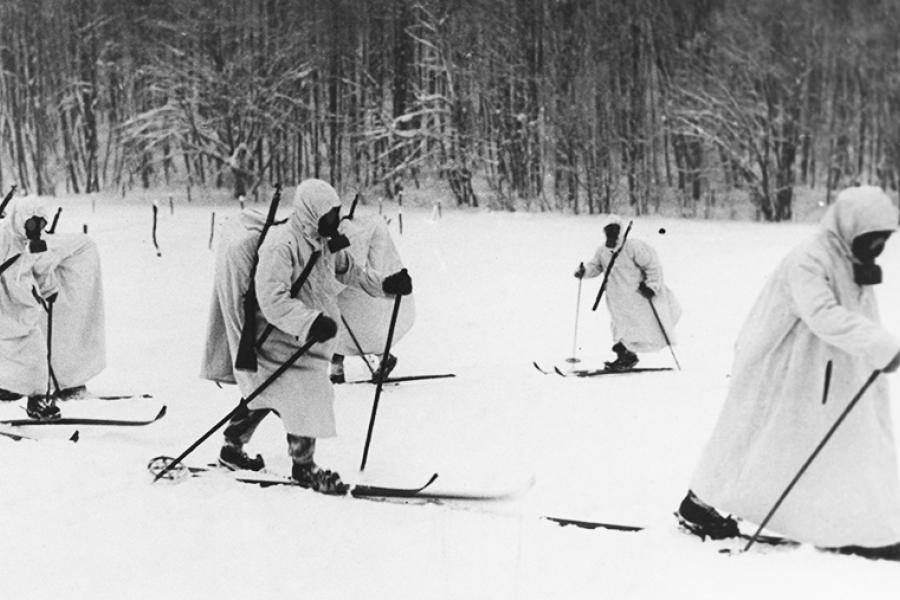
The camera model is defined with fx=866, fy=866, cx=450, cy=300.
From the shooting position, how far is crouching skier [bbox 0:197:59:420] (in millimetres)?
5316

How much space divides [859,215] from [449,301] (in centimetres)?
868

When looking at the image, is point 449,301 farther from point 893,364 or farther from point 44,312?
point 893,364

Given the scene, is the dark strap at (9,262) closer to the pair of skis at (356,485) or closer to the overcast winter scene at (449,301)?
the overcast winter scene at (449,301)

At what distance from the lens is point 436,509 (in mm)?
3518

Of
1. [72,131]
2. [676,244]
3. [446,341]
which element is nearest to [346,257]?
[446,341]

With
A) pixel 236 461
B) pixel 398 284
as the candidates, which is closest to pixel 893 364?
pixel 398 284

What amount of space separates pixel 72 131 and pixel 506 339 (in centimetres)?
731

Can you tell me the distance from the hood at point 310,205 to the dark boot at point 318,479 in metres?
1.03

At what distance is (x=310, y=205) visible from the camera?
381 cm

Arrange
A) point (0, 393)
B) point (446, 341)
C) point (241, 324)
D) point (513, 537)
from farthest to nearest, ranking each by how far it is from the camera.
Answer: point (446, 341)
point (0, 393)
point (241, 324)
point (513, 537)

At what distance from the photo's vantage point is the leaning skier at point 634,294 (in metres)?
7.24

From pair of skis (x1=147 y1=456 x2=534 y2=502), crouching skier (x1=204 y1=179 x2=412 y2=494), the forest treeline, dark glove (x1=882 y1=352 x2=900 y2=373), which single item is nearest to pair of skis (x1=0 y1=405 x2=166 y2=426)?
pair of skis (x1=147 y1=456 x2=534 y2=502)

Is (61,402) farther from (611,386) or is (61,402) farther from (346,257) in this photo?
(611,386)

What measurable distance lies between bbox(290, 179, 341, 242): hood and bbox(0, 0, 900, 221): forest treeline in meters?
8.34
